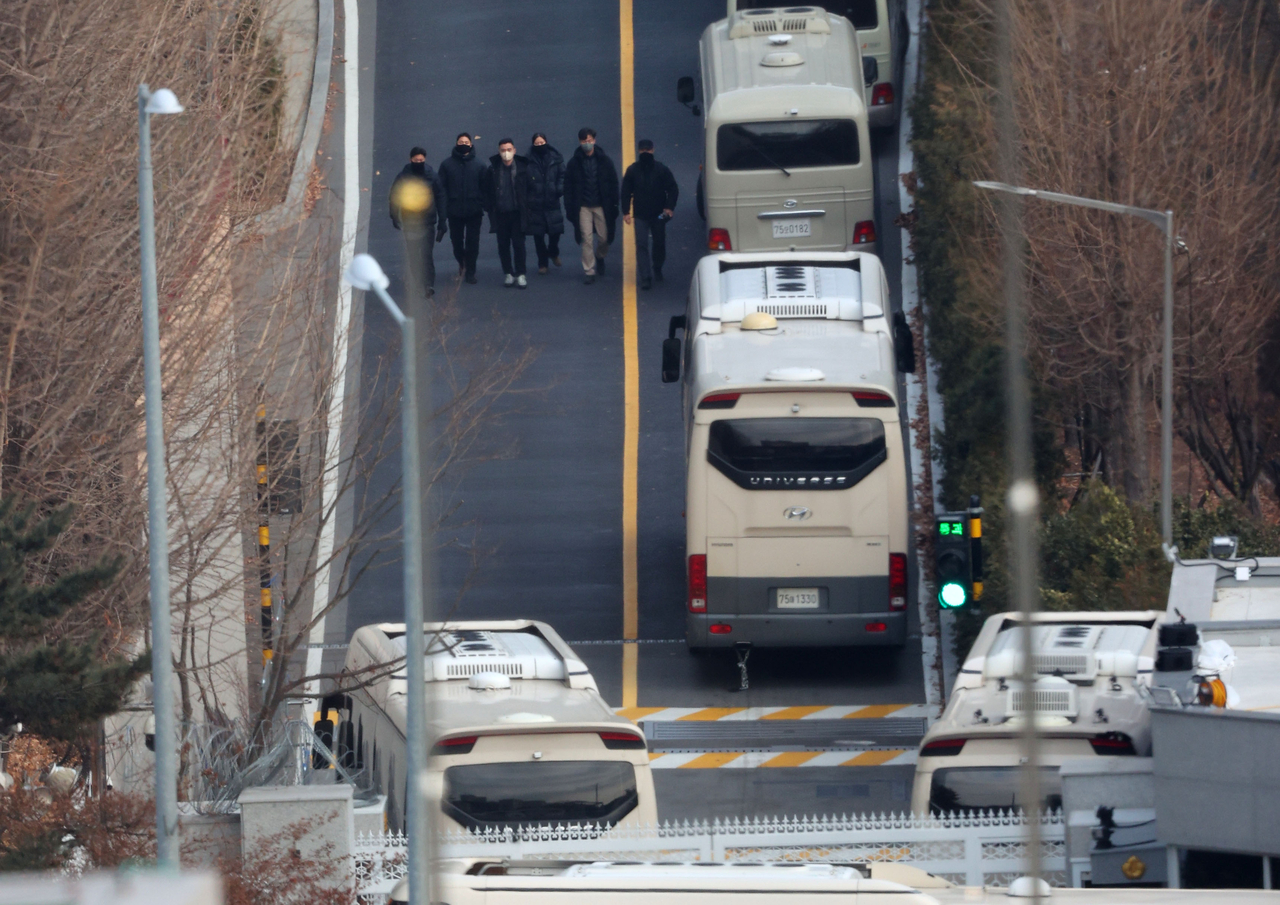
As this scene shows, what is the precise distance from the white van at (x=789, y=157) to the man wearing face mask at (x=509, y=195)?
2640mm

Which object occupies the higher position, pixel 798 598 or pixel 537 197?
pixel 537 197


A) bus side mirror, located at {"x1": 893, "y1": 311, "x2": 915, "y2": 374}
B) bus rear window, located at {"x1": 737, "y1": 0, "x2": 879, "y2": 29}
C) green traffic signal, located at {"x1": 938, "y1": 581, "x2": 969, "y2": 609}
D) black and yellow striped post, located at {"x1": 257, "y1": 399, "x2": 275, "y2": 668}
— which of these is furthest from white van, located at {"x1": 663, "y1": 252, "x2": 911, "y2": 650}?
bus rear window, located at {"x1": 737, "y1": 0, "x2": 879, "y2": 29}

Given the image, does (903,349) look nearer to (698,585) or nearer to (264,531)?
(698,585)

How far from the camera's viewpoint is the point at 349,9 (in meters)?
38.6

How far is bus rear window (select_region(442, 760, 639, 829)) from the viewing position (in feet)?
43.7


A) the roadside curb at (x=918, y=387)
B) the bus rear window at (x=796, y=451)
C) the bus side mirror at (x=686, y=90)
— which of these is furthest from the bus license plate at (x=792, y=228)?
the bus rear window at (x=796, y=451)

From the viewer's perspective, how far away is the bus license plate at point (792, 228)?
91.2ft

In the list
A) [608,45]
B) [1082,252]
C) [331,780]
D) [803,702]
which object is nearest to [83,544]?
[331,780]

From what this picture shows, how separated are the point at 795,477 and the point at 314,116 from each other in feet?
58.5

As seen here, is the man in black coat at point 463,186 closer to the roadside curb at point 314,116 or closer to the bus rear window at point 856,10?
the roadside curb at point 314,116

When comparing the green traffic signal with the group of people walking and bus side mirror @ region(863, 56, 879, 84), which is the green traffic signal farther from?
bus side mirror @ region(863, 56, 879, 84)

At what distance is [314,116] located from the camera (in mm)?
34781

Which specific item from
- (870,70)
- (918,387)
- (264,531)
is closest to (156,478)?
(264,531)

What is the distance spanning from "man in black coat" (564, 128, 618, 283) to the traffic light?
12.5 m
